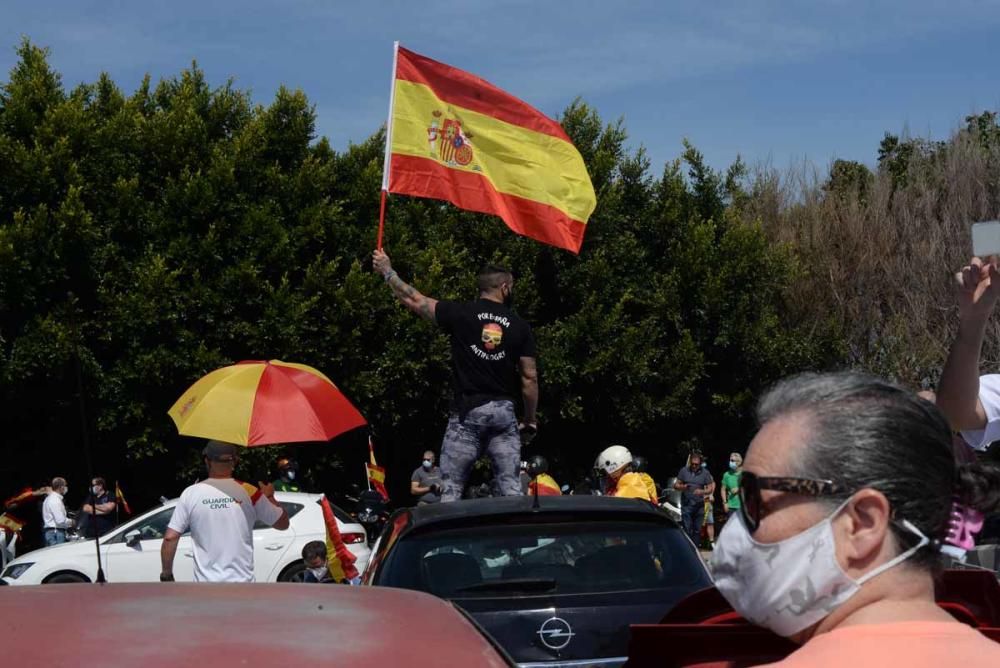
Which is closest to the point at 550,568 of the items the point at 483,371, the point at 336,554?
the point at 483,371

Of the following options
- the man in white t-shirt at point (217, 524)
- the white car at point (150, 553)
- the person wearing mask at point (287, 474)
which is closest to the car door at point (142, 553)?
the white car at point (150, 553)

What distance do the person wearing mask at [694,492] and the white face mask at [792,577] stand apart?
21.7m

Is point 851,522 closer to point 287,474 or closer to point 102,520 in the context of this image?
point 287,474

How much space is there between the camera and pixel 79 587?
3102mm

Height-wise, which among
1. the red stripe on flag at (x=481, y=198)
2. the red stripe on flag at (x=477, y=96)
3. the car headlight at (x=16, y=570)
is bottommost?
the car headlight at (x=16, y=570)

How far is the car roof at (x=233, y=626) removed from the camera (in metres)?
2.45

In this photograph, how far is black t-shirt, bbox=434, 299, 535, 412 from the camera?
28.3 ft

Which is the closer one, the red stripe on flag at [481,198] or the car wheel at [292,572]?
the red stripe on flag at [481,198]

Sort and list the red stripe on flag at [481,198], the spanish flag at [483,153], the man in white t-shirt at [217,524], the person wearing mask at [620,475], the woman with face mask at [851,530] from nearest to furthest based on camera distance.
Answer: the woman with face mask at [851,530] → the man in white t-shirt at [217,524] → the person wearing mask at [620,475] → the red stripe on flag at [481,198] → the spanish flag at [483,153]

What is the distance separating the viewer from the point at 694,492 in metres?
24.0

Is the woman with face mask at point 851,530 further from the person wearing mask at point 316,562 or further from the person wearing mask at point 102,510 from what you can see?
the person wearing mask at point 102,510

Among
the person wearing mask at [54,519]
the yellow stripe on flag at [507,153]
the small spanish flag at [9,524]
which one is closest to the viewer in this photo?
the yellow stripe on flag at [507,153]

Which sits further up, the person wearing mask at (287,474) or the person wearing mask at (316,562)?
the person wearing mask at (316,562)

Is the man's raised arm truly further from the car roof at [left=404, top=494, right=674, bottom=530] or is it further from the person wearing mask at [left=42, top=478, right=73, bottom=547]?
the person wearing mask at [left=42, top=478, right=73, bottom=547]
